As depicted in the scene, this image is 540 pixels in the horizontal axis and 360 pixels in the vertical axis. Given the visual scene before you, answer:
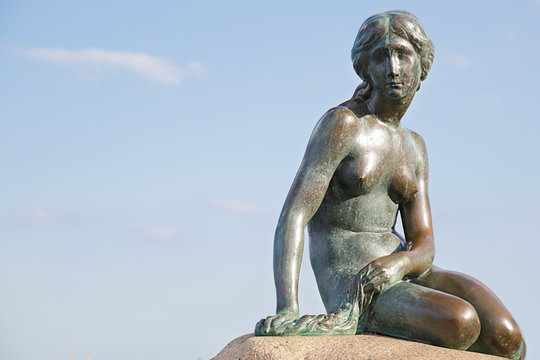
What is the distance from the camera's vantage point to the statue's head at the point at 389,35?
6.13m

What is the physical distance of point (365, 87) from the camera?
21.1 ft

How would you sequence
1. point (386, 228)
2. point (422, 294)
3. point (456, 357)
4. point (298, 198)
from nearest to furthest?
point (456, 357)
point (422, 294)
point (298, 198)
point (386, 228)

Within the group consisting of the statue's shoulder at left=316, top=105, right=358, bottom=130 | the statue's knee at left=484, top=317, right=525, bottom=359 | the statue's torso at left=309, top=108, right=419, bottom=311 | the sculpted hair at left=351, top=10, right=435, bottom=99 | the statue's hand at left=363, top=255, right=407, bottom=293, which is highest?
the sculpted hair at left=351, top=10, right=435, bottom=99

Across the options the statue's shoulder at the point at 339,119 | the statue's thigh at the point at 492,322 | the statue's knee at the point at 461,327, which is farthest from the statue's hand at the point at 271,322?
the statue's shoulder at the point at 339,119

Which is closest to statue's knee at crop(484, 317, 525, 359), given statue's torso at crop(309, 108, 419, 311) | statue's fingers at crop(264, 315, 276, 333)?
statue's torso at crop(309, 108, 419, 311)

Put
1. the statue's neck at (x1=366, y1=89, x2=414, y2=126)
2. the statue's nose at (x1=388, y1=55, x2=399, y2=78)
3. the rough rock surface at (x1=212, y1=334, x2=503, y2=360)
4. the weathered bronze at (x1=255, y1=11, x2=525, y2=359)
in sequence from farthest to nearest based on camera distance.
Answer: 1. the statue's neck at (x1=366, y1=89, x2=414, y2=126)
2. the statue's nose at (x1=388, y1=55, x2=399, y2=78)
3. the weathered bronze at (x1=255, y1=11, x2=525, y2=359)
4. the rough rock surface at (x1=212, y1=334, x2=503, y2=360)

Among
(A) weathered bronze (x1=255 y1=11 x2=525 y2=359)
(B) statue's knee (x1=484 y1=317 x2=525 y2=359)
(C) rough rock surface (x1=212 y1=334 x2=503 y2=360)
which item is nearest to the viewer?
(C) rough rock surface (x1=212 y1=334 x2=503 y2=360)

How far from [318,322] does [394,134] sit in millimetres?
1719

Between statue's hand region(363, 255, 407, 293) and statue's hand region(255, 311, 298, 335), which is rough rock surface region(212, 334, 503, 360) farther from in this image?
statue's hand region(363, 255, 407, 293)

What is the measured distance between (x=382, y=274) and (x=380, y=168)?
86 centimetres

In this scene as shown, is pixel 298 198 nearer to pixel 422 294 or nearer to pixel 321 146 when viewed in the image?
pixel 321 146

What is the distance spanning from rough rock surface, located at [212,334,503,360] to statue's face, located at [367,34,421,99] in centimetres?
186

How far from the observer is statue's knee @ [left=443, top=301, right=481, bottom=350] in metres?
5.43

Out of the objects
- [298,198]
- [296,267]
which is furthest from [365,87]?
[296,267]
